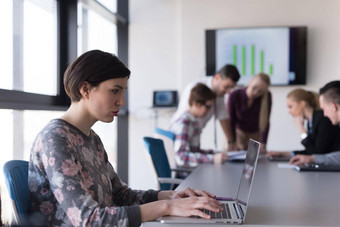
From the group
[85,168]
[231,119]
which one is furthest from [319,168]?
[85,168]

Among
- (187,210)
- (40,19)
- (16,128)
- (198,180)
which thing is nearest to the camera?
(187,210)

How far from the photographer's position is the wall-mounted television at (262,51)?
18.0 ft

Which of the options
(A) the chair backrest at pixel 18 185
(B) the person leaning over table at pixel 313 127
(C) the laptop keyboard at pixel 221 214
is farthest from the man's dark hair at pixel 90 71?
(B) the person leaning over table at pixel 313 127

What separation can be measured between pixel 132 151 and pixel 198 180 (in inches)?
135

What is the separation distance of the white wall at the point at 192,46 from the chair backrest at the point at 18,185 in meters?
4.17

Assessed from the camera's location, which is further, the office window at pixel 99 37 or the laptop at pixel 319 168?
the office window at pixel 99 37

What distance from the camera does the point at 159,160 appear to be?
3145 millimetres

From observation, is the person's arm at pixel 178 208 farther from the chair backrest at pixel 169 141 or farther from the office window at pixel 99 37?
the office window at pixel 99 37

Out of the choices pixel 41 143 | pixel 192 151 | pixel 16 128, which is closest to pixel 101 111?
pixel 41 143

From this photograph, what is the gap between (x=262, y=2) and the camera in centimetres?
554

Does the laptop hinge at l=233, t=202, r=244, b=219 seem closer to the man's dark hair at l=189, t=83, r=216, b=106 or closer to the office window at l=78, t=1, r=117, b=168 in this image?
the man's dark hair at l=189, t=83, r=216, b=106

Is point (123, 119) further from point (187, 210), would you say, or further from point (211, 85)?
point (187, 210)

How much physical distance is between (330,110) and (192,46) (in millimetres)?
2952

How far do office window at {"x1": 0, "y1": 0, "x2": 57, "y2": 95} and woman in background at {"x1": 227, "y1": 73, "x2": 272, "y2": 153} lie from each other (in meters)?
1.75
